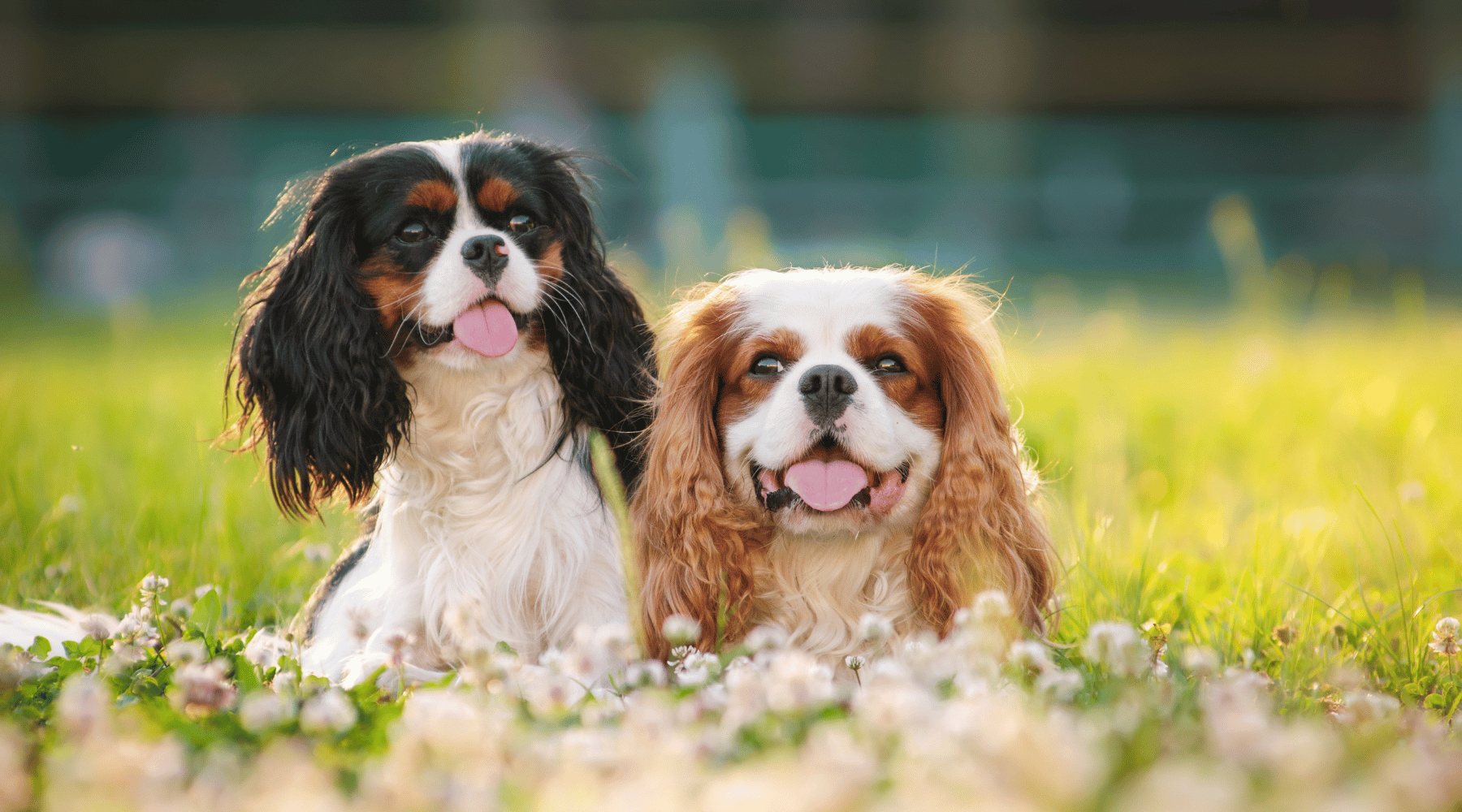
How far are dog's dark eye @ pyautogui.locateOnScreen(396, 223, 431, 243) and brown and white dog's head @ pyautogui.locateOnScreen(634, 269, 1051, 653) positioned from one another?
21.8 inches

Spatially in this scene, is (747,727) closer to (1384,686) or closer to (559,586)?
(559,586)

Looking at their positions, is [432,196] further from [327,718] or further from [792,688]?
[792,688]

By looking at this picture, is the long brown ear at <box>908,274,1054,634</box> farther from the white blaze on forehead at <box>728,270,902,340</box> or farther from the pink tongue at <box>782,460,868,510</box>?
the pink tongue at <box>782,460,868,510</box>

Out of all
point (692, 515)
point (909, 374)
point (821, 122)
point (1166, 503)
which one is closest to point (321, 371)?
point (692, 515)

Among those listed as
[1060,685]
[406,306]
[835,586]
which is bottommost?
[835,586]

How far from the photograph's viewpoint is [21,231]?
1117 centimetres

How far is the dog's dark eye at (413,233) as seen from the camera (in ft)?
7.47

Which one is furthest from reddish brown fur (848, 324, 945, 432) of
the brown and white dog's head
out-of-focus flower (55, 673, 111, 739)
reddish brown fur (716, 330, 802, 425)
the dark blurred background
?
the dark blurred background

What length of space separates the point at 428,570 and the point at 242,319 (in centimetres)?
74

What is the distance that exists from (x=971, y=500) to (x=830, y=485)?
0.28m

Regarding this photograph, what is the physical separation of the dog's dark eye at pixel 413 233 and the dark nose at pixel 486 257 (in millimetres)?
144

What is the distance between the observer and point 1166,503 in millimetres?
3441

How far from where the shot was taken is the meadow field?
1062 millimetres

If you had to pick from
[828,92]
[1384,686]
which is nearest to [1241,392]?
[1384,686]
